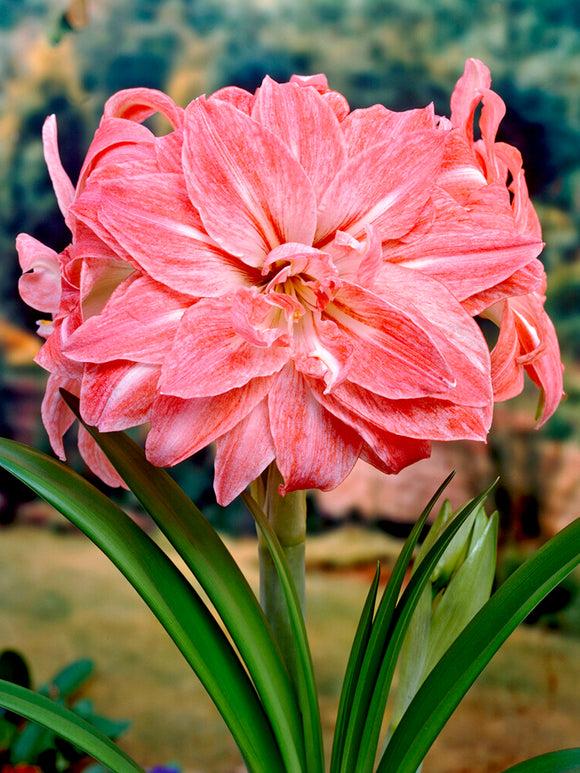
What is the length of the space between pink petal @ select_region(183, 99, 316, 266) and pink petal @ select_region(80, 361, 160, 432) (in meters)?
0.07

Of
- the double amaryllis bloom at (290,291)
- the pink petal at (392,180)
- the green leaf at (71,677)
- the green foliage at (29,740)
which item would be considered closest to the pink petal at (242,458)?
the double amaryllis bloom at (290,291)

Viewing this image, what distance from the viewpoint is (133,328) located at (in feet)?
1.02

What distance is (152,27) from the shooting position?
4.13 feet

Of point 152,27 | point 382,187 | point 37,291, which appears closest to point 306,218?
point 382,187

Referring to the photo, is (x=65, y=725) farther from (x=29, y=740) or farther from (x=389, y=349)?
(x=29, y=740)

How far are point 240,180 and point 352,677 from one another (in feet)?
0.89

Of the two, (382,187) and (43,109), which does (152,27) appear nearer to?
(43,109)

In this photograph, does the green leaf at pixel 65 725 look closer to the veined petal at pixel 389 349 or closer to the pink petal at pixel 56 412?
the pink petal at pixel 56 412

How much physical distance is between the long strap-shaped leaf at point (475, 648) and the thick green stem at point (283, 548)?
0.24 ft

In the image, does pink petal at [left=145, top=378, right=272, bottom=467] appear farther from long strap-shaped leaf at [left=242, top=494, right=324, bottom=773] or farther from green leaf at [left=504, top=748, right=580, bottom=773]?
green leaf at [left=504, top=748, right=580, bottom=773]

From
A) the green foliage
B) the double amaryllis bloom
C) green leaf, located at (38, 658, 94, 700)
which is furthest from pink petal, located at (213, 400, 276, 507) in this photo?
green leaf, located at (38, 658, 94, 700)

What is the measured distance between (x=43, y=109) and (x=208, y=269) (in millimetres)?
1111

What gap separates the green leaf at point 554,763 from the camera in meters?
0.38

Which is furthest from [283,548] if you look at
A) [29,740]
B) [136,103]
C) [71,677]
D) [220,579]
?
[71,677]
